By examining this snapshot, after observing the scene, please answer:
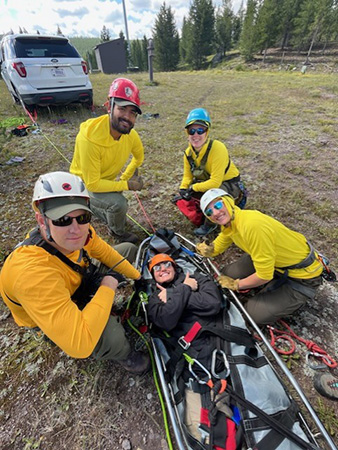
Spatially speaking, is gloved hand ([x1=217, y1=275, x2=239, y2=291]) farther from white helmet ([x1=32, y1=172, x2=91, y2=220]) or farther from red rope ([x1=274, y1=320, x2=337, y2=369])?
white helmet ([x1=32, y1=172, x2=91, y2=220])

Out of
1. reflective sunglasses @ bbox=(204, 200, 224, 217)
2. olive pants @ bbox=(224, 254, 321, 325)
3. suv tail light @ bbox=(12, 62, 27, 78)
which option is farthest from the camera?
suv tail light @ bbox=(12, 62, 27, 78)

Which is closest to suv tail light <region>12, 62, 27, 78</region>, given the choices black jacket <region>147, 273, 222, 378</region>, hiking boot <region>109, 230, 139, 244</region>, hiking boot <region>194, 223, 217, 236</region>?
hiking boot <region>109, 230, 139, 244</region>

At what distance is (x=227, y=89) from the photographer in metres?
16.5

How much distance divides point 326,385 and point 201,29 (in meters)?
68.5

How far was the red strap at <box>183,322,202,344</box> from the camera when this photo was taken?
242 cm

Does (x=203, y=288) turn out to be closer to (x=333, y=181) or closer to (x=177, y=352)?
(x=177, y=352)

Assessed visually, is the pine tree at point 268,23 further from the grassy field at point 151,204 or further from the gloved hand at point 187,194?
the gloved hand at point 187,194

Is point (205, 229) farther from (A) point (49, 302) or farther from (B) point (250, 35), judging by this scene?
(B) point (250, 35)

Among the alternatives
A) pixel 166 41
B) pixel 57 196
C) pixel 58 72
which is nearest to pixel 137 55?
pixel 166 41

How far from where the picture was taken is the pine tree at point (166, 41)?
5441 cm

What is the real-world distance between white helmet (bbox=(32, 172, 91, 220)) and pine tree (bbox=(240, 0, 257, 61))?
53730 mm

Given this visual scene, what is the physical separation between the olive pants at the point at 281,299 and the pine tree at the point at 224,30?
67.3 metres

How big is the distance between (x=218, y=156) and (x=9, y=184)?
5.32 m

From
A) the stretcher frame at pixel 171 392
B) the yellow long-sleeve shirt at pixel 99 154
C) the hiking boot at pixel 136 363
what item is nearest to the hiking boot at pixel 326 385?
the stretcher frame at pixel 171 392
